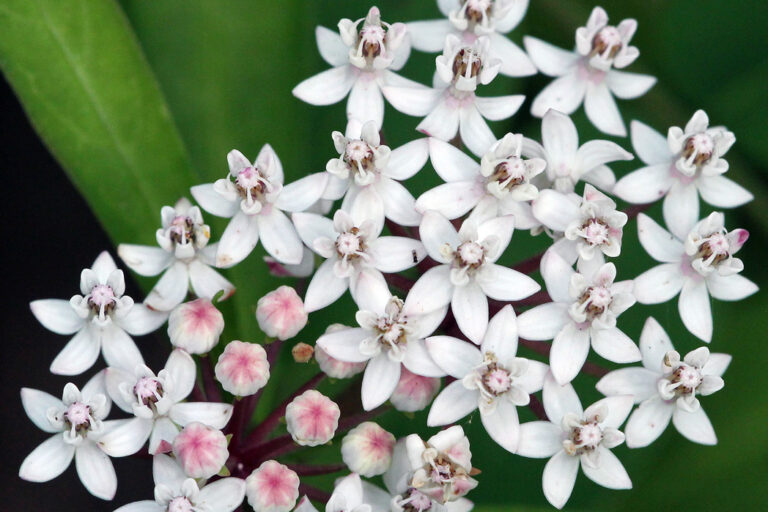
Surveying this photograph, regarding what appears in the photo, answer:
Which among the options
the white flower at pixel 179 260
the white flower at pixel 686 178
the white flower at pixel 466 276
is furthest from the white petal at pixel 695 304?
the white flower at pixel 179 260

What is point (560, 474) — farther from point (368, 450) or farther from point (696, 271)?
point (696, 271)

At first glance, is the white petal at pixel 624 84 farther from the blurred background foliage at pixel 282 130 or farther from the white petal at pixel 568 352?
the white petal at pixel 568 352


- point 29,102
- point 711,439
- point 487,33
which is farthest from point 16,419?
point 711,439

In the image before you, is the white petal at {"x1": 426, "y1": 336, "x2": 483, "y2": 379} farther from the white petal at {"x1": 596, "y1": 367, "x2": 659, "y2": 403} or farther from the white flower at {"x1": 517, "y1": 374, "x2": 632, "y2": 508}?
the white petal at {"x1": 596, "y1": 367, "x2": 659, "y2": 403}

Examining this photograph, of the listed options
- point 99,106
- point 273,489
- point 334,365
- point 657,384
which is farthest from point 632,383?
point 99,106

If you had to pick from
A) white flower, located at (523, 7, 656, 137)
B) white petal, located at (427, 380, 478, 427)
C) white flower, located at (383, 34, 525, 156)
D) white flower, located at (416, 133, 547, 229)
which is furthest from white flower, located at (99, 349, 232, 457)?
white flower, located at (523, 7, 656, 137)

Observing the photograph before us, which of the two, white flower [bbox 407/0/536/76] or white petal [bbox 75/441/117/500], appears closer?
white petal [bbox 75/441/117/500]
